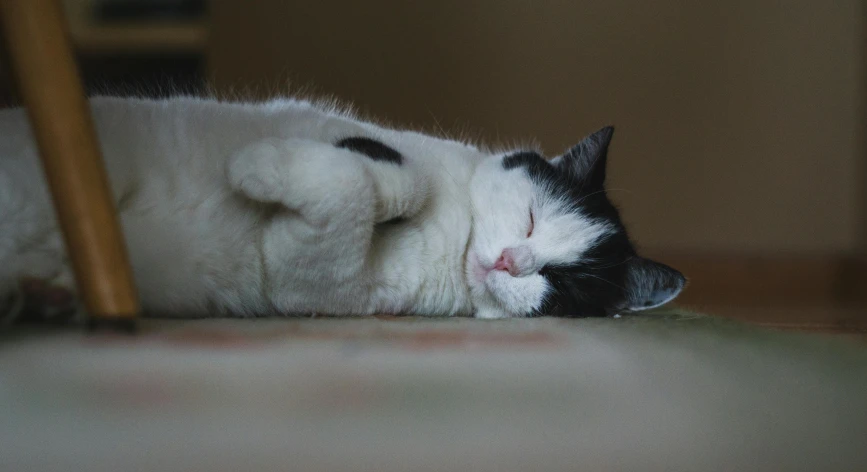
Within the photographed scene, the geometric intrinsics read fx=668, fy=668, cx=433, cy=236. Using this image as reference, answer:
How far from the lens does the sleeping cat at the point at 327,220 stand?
3.22 feet

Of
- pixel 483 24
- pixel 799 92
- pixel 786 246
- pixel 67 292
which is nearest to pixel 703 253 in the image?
pixel 786 246

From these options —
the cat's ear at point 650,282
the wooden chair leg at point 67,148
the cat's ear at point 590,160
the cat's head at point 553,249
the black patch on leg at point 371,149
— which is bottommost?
the cat's ear at point 650,282

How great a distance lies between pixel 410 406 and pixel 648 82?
3.04 m

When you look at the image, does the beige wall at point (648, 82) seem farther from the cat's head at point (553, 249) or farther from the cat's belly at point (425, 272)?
the cat's belly at point (425, 272)

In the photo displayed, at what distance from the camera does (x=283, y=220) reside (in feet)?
3.45

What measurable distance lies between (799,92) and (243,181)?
125 inches

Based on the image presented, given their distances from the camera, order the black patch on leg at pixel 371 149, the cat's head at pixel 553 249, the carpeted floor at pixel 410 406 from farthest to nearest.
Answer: the cat's head at pixel 553 249, the black patch on leg at pixel 371 149, the carpeted floor at pixel 410 406

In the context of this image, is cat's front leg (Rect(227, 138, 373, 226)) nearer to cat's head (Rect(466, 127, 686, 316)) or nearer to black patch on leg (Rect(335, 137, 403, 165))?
black patch on leg (Rect(335, 137, 403, 165))

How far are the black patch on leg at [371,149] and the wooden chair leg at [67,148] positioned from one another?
0.47 m

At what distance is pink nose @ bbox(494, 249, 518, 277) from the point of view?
1.24 m

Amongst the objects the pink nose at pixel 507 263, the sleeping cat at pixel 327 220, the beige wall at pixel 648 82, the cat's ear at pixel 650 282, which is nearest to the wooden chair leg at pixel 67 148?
the sleeping cat at pixel 327 220

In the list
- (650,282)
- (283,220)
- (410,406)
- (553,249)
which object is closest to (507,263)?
(553,249)

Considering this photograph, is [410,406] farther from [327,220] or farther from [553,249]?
[553,249]

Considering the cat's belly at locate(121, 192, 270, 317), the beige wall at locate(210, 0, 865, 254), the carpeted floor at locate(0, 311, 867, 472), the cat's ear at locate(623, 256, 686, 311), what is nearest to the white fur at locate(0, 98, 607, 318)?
the cat's belly at locate(121, 192, 270, 317)
